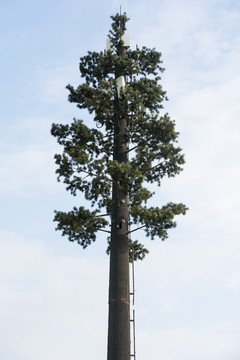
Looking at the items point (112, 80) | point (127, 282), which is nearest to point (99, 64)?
point (112, 80)

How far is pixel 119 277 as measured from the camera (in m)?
14.2

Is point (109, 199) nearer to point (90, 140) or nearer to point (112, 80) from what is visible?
point (90, 140)

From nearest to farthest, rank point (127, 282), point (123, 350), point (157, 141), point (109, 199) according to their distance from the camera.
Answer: point (123, 350), point (127, 282), point (109, 199), point (157, 141)

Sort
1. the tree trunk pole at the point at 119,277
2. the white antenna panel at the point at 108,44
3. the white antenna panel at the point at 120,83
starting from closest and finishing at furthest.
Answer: the tree trunk pole at the point at 119,277
the white antenna panel at the point at 120,83
the white antenna panel at the point at 108,44

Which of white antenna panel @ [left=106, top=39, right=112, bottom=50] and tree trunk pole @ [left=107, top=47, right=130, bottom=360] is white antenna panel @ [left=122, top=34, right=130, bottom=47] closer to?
white antenna panel @ [left=106, top=39, right=112, bottom=50]

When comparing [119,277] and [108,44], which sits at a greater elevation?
[108,44]

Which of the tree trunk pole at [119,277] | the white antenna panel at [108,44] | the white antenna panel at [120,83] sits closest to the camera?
the tree trunk pole at [119,277]

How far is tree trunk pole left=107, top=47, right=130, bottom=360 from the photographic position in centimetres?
1330

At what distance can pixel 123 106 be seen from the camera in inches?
669

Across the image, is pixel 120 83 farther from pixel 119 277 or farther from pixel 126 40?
pixel 119 277

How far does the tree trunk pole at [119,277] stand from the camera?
523 inches

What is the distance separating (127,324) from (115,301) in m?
0.83

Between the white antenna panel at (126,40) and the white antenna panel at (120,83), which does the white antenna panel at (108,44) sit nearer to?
the white antenna panel at (126,40)

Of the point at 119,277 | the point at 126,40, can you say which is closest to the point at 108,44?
the point at 126,40
